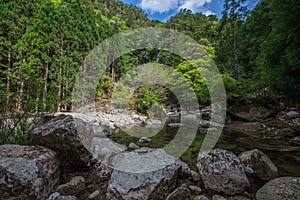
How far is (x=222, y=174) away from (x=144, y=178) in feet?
3.50

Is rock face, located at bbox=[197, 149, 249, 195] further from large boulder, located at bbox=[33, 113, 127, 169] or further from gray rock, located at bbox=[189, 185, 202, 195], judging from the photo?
large boulder, located at bbox=[33, 113, 127, 169]

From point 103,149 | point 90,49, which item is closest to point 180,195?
point 103,149

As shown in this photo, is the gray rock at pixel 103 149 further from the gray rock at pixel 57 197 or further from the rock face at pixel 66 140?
the gray rock at pixel 57 197

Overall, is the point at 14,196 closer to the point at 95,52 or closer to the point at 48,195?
the point at 48,195

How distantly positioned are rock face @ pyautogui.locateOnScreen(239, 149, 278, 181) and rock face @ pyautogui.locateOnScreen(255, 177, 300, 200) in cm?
51

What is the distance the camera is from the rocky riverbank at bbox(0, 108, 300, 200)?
178 centimetres

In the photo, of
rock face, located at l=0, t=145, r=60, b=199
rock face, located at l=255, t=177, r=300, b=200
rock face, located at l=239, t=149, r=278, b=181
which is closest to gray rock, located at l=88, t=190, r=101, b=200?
rock face, located at l=0, t=145, r=60, b=199

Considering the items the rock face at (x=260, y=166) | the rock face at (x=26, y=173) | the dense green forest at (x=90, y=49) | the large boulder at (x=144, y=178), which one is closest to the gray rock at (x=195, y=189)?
the large boulder at (x=144, y=178)

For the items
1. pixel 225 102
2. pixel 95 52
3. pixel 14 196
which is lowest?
pixel 14 196

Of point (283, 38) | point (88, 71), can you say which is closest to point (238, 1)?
point (283, 38)

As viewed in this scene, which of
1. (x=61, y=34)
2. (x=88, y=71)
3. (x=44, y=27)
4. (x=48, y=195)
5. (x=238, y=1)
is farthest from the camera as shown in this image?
(x=238, y=1)

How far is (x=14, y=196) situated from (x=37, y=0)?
52.9 feet

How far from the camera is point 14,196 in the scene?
5.42 ft

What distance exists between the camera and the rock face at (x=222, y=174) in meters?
2.05
